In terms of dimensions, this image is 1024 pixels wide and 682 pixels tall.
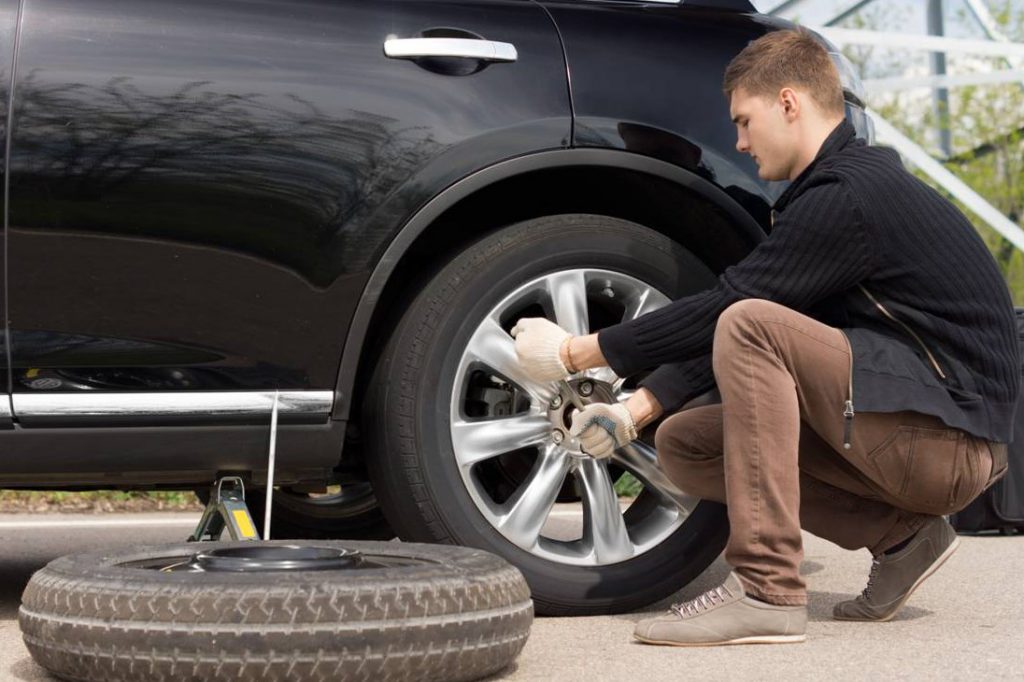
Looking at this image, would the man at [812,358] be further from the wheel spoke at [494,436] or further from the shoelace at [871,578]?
the wheel spoke at [494,436]

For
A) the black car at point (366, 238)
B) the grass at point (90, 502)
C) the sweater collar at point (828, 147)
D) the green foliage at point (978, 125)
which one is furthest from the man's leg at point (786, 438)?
the green foliage at point (978, 125)

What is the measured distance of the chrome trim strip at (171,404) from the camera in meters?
2.94

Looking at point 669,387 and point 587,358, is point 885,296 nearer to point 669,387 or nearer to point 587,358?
point 669,387

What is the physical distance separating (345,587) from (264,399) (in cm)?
88

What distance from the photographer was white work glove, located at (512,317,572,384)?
10.1 feet

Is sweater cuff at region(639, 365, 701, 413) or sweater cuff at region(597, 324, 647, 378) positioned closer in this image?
sweater cuff at region(597, 324, 647, 378)

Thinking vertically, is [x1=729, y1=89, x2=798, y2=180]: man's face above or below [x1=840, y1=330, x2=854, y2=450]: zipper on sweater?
above

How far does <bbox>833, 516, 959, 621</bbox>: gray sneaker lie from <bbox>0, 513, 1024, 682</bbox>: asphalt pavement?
5 cm

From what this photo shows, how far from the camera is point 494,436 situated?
3242 millimetres

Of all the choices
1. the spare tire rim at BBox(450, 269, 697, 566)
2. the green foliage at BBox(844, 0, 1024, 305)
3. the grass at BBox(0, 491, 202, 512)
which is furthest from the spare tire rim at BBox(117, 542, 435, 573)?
the green foliage at BBox(844, 0, 1024, 305)

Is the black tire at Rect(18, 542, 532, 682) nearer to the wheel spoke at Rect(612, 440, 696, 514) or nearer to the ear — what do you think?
the wheel spoke at Rect(612, 440, 696, 514)

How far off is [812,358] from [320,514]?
178cm

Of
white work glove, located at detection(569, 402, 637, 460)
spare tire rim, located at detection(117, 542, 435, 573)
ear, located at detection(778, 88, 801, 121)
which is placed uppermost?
ear, located at detection(778, 88, 801, 121)

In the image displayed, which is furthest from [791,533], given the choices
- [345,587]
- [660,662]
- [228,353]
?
[228,353]
